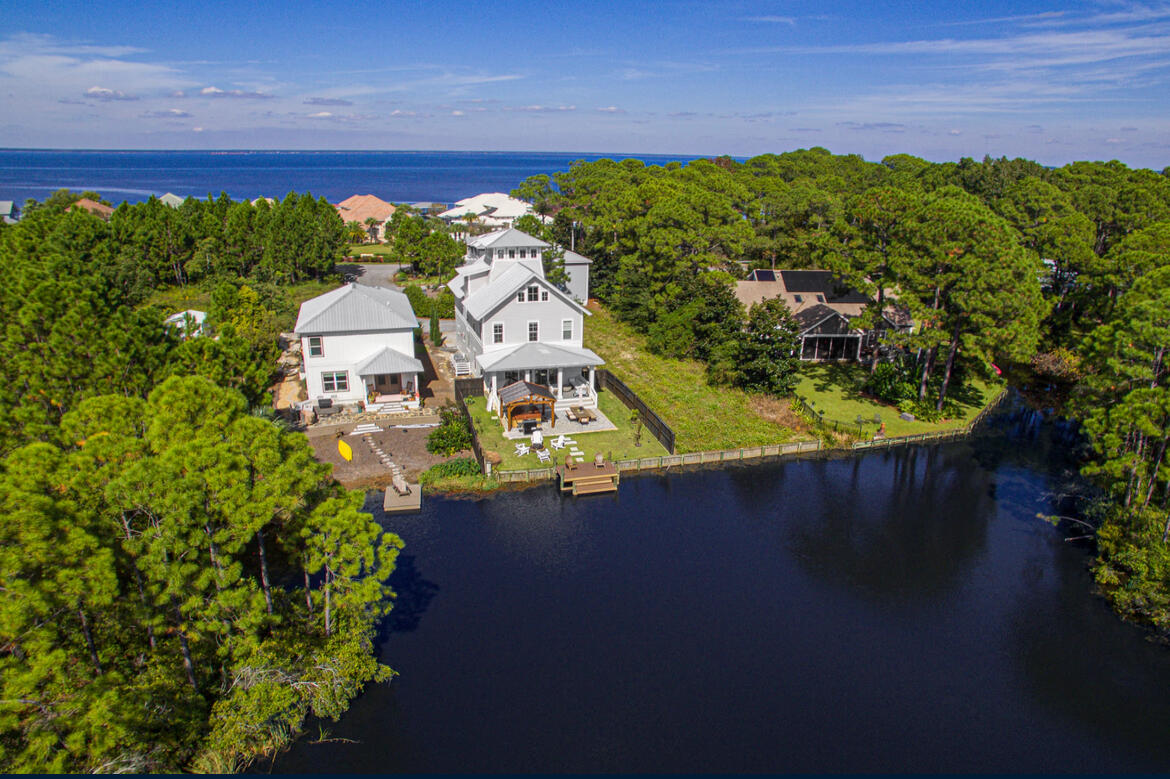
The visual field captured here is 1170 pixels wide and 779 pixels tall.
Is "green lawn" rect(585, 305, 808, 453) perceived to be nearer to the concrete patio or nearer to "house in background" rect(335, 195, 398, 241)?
the concrete patio

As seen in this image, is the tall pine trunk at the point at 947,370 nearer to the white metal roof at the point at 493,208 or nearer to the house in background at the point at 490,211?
the house in background at the point at 490,211

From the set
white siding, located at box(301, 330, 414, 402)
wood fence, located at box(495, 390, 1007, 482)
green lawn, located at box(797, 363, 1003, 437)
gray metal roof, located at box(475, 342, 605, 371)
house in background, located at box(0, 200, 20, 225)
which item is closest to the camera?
wood fence, located at box(495, 390, 1007, 482)

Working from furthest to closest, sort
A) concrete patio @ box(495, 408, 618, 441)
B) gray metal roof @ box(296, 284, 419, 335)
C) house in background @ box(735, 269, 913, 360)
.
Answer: house in background @ box(735, 269, 913, 360)
gray metal roof @ box(296, 284, 419, 335)
concrete patio @ box(495, 408, 618, 441)

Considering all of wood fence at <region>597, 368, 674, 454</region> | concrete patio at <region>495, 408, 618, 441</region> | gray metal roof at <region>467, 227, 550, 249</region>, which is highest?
gray metal roof at <region>467, 227, 550, 249</region>

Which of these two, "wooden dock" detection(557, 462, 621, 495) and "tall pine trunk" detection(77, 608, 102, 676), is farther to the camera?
"wooden dock" detection(557, 462, 621, 495)

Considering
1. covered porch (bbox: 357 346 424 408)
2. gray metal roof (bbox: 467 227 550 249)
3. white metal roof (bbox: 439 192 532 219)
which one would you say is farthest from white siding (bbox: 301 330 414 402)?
white metal roof (bbox: 439 192 532 219)

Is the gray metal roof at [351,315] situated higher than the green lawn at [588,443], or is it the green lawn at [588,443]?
the gray metal roof at [351,315]

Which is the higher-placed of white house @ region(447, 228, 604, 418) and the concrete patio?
white house @ region(447, 228, 604, 418)

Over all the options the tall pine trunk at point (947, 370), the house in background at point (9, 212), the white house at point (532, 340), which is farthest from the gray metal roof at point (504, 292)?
the house in background at point (9, 212)
